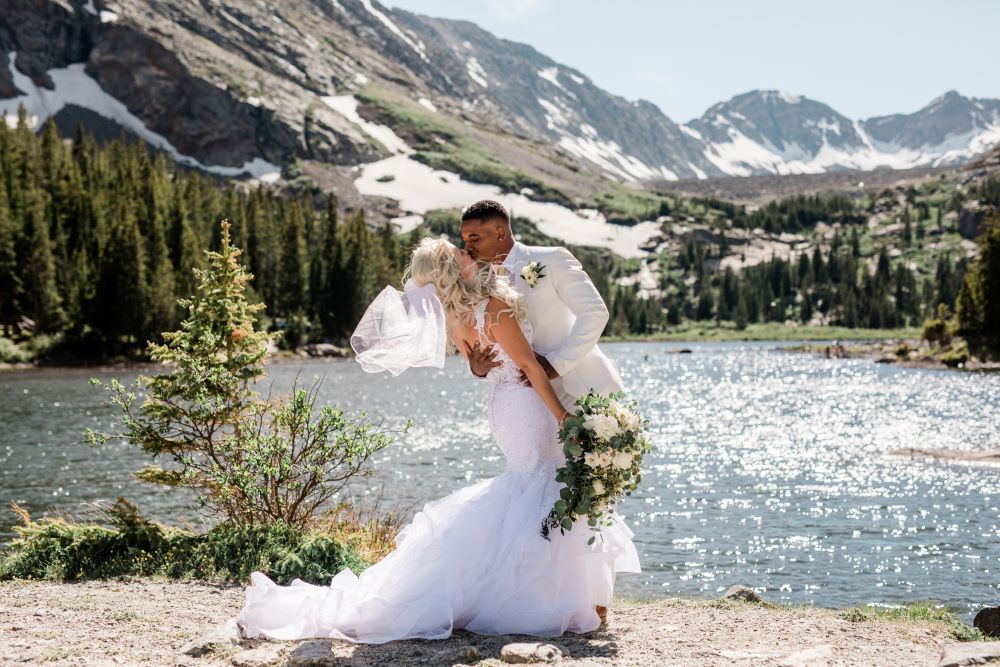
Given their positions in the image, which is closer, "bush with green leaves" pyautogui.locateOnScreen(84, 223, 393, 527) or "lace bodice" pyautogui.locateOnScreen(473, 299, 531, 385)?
"lace bodice" pyautogui.locateOnScreen(473, 299, 531, 385)

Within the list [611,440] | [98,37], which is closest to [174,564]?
[611,440]

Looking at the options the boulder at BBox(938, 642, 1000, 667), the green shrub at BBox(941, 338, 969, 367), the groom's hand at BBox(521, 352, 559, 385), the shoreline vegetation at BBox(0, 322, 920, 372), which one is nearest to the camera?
the boulder at BBox(938, 642, 1000, 667)

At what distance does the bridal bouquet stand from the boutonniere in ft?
3.34

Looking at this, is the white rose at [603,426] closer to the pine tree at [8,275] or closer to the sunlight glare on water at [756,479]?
the sunlight glare on water at [756,479]

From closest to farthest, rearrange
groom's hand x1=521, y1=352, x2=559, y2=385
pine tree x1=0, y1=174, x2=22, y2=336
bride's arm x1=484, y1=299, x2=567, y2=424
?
bride's arm x1=484, y1=299, x2=567, y2=424
groom's hand x1=521, y1=352, x2=559, y2=385
pine tree x1=0, y1=174, x2=22, y2=336

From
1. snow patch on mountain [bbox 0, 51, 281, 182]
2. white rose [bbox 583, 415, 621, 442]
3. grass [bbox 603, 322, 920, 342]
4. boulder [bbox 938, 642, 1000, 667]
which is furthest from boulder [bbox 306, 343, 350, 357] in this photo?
snow patch on mountain [bbox 0, 51, 281, 182]

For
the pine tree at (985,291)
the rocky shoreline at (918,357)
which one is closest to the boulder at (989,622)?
the pine tree at (985,291)

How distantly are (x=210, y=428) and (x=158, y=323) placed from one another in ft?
222

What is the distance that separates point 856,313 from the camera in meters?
178

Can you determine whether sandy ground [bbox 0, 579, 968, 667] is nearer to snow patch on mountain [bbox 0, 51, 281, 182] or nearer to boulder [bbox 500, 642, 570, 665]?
boulder [bbox 500, 642, 570, 665]

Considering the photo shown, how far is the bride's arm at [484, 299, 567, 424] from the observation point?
7254 mm

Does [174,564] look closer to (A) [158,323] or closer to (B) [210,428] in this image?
(B) [210,428]

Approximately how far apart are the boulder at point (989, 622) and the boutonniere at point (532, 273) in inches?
216

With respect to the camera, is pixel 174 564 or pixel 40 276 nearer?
pixel 174 564
